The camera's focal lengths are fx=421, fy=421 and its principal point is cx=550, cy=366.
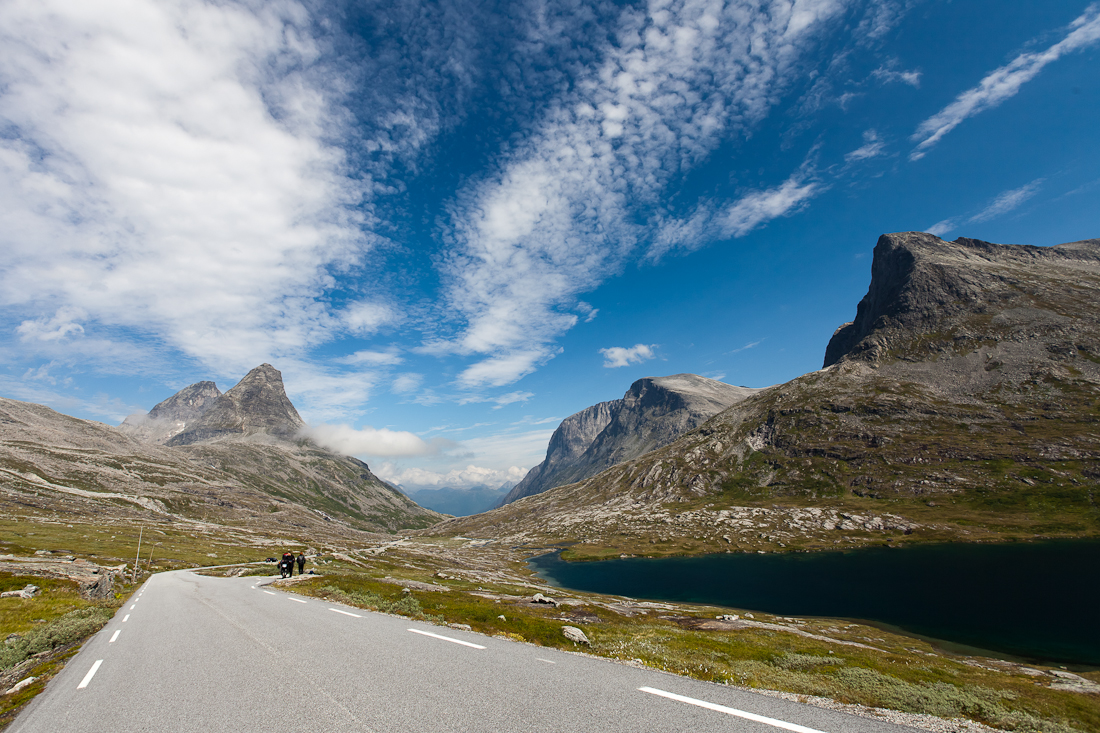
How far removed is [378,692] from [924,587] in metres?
115

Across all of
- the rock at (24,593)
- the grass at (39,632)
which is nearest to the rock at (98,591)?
the grass at (39,632)

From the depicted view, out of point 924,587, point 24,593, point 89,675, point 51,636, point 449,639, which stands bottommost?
point 924,587

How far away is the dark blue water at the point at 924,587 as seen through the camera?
58.9 meters

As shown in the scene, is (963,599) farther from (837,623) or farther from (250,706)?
(250,706)

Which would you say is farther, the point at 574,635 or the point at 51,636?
the point at 574,635

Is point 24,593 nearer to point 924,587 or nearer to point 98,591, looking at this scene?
point 98,591

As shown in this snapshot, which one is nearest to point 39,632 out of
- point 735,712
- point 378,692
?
point 378,692

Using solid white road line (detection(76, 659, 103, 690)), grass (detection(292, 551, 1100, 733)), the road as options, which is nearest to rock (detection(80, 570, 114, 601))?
grass (detection(292, 551, 1100, 733))

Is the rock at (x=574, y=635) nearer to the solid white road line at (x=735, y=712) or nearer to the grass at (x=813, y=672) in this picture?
the grass at (x=813, y=672)

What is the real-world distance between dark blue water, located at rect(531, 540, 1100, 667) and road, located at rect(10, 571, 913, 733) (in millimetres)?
68000

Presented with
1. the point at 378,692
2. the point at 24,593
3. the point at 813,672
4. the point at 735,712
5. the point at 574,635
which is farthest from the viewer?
the point at 24,593

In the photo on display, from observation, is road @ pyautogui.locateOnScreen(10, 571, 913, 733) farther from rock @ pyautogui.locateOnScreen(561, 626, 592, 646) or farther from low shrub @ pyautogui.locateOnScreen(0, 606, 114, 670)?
rock @ pyautogui.locateOnScreen(561, 626, 592, 646)

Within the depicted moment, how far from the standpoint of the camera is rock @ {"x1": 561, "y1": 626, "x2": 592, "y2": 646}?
81.9 feet

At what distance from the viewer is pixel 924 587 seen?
8569 centimetres
